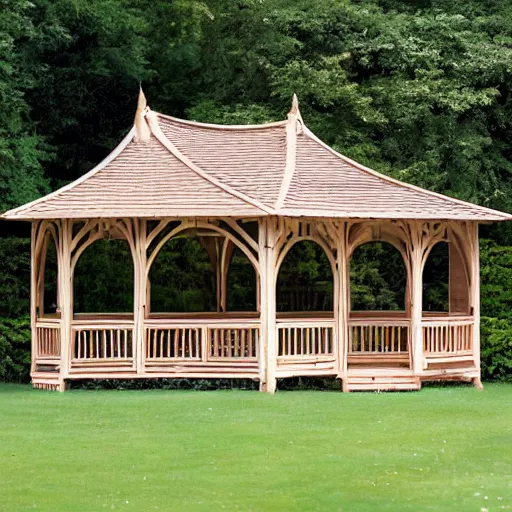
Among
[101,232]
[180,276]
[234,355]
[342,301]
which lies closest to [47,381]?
[101,232]

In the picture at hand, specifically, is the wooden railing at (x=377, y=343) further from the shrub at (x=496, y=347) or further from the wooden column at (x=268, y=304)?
the wooden column at (x=268, y=304)

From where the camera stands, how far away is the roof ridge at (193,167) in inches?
799

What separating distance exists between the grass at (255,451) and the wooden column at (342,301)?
0.65 metres

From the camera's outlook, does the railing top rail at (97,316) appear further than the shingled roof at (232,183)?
Yes

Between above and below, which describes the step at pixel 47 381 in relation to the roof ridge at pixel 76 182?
below

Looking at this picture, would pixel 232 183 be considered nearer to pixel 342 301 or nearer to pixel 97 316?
pixel 342 301

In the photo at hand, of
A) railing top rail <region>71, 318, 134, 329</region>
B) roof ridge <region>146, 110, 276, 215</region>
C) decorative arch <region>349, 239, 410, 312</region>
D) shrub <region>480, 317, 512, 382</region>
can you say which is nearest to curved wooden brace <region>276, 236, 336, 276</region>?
roof ridge <region>146, 110, 276, 215</region>

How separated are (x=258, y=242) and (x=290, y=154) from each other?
2.32 m

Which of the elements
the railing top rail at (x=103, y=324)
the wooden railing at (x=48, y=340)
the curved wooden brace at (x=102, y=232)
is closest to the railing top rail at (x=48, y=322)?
the wooden railing at (x=48, y=340)

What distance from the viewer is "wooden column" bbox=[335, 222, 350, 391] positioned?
69.7 ft

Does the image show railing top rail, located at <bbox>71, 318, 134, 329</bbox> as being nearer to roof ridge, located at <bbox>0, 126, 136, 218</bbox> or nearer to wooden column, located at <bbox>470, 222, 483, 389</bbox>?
roof ridge, located at <bbox>0, 126, 136, 218</bbox>

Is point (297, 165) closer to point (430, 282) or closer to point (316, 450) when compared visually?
point (430, 282)

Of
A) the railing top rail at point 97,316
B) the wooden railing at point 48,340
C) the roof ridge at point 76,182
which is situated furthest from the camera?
the railing top rail at point 97,316

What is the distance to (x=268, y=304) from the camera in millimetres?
20672
